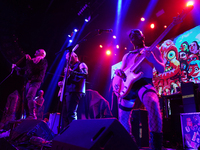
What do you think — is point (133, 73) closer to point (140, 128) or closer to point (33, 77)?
point (140, 128)

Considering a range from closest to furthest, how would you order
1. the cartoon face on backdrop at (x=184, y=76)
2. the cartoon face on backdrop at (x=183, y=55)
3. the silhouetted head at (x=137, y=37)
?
the silhouetted head at (x=137, y=37) < the cartoon face on backdrop at (x=184, y=76) < the cartoon face on backdrop at (x=183, y=55)

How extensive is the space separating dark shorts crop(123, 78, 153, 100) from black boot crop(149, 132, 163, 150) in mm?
638

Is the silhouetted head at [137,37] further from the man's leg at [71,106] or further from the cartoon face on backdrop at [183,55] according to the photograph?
the cartoon face on backdrop at [183,55]

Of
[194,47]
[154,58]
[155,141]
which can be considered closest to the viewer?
[155,141]

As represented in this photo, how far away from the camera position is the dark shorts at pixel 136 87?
2015 millimetres

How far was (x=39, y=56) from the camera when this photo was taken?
4.29m

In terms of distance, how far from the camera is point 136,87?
2.08 meters

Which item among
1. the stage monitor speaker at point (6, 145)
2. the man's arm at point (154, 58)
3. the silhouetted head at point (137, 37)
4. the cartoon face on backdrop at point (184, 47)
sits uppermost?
the cartoon face on backdrop at point (184, 47)

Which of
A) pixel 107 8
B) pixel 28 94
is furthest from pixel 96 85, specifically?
pixel 28 94

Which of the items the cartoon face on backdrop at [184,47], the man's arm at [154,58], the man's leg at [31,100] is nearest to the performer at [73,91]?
the man's leg at [31,100]

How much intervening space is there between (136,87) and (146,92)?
0.23m

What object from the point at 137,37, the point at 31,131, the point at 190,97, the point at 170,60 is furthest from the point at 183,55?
the point at 31,131

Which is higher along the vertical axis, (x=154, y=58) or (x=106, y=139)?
(x=154, y=58)

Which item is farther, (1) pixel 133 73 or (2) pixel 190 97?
(2) pixel 190 97
